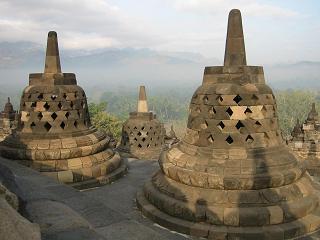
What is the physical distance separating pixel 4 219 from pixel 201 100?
4.50 meters

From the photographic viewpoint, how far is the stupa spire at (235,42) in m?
5.98

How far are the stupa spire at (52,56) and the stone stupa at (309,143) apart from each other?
10182mm

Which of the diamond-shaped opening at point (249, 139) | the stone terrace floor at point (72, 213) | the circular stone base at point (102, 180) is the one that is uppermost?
the diamond-shaped opening at point (249, 139)

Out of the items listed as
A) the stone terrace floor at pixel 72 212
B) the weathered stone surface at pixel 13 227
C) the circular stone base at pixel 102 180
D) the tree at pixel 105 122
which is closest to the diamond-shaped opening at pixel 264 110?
the stone terrace floor at pixel 72 212

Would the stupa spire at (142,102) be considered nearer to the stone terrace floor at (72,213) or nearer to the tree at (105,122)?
the stone terrace floor at (72,213)

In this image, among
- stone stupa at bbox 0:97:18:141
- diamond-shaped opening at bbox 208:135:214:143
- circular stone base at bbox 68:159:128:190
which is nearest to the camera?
diamond-shaped opening at bbox 208:135:214:143

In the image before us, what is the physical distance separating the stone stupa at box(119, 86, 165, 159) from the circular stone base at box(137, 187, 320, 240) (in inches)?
327

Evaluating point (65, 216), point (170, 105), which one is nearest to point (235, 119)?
point (65, 216)

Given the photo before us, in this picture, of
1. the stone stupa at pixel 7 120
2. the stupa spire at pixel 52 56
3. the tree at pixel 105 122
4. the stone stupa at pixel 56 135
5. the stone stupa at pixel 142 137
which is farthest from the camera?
the tree at pixel 105 122

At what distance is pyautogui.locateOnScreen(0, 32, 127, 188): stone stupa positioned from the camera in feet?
25.5

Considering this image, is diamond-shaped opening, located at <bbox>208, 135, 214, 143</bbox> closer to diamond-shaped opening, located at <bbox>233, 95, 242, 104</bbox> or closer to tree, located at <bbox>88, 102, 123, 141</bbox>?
diamond-shaped opening, located at <bbox>233, 95, 242, 104</bbox>

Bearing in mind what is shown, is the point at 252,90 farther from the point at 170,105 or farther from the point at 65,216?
the point at 170,105

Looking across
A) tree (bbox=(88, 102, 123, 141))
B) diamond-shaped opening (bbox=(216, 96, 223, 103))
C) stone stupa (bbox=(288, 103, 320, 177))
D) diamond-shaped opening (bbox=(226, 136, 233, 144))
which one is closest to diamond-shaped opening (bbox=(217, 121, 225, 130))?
diamond-shaped opening (bbox=(226, 136, 233, 144))

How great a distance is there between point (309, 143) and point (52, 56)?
12132 millimetres
